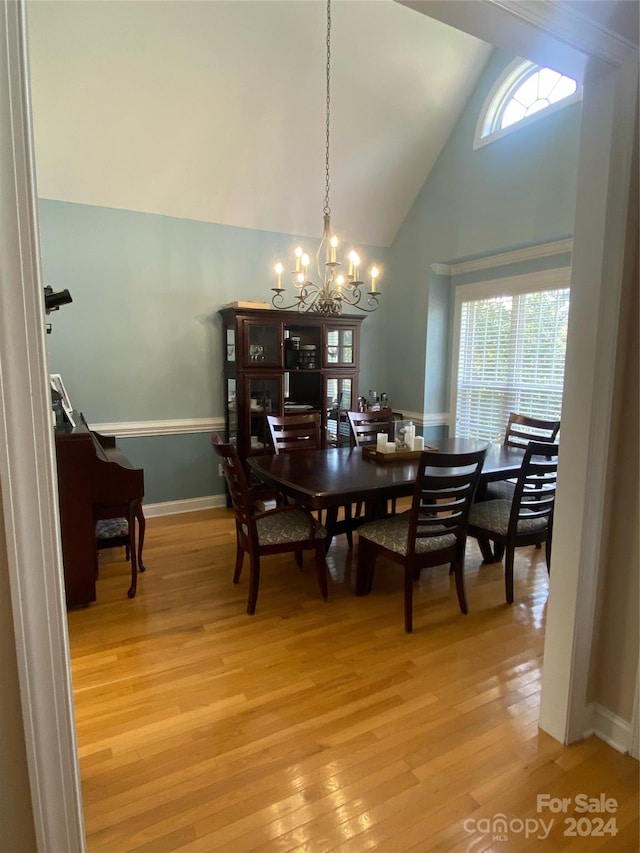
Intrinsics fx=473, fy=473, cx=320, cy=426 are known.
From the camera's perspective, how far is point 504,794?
1.54 meters

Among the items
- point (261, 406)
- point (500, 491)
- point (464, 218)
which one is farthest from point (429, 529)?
point (464, 218)

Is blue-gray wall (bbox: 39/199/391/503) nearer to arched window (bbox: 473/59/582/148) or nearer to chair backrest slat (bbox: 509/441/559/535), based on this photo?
arched window (bbox: 473/59/582/148)

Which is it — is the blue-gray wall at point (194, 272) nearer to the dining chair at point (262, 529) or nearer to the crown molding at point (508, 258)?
the crown molding at point (508, 258)

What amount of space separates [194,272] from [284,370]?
3.75 feet

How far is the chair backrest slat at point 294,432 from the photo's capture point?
3447mm

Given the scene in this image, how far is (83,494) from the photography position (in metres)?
2.57

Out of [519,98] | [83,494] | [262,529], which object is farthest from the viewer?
[519,98]

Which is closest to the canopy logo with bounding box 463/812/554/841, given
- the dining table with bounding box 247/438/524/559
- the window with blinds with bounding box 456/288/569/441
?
the dining table with bounding box 247/438/524/559

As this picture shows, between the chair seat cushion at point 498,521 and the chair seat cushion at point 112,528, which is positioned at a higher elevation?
the chair seat cushion at point 498,521

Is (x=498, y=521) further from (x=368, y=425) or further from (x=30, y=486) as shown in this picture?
(x=30, y=486)

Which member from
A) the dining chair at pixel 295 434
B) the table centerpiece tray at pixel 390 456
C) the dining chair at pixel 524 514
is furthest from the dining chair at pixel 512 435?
the dining chair at pixel 295 434

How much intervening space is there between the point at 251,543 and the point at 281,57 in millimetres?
3302

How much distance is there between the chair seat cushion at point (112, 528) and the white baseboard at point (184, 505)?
3.94 feet

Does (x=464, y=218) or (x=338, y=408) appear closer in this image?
(x=464, y=218)
